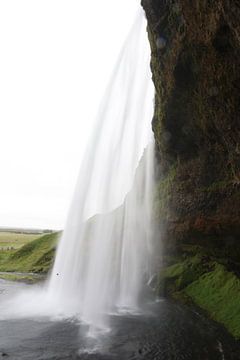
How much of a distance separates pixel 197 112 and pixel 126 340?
49.9 ft

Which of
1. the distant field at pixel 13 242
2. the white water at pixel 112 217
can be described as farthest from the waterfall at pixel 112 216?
the distant field at pixel 13 242

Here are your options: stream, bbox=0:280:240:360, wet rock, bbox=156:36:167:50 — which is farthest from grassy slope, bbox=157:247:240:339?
wet rock, bbox=156:36:167:50

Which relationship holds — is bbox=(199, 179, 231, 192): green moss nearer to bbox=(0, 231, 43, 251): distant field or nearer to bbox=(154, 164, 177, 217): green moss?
bbox=(154, 164, 177, 217): green moss

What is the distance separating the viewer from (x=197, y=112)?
24234 mm

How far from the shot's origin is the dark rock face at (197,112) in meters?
18.7

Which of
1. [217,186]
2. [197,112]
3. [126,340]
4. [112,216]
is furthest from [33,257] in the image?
[126,340]

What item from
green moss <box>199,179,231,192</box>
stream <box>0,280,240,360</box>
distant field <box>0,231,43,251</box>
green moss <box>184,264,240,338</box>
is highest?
distant field <box>0,231,43,251</box>

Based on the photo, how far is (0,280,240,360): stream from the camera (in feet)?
49.8

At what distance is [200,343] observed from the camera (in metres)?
16.9

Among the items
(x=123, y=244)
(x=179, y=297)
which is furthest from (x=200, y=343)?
(x=123, y=244)

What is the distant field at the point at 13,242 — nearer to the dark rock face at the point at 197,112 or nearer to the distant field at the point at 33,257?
the distant field at the point at 33,257

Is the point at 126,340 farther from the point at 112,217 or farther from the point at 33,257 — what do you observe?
the point at 33,257

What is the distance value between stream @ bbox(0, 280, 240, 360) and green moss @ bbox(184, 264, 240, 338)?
980mm

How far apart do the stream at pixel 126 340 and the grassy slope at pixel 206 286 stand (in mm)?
1404
